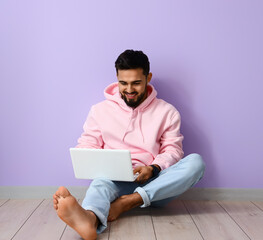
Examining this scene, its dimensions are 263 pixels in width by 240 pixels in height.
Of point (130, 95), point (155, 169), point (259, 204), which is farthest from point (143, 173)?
point (259, 204)

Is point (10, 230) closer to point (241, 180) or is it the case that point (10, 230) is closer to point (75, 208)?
point (75, 208)

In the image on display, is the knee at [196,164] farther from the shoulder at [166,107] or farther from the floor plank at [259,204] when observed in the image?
the floor plank at [259,204]

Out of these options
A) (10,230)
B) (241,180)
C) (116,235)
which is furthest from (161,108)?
(10,230)

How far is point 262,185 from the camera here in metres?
2.04

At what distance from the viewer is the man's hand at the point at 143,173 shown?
166 centimetres

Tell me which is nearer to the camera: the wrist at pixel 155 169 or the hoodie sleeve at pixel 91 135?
the wrist at pixel 155 169

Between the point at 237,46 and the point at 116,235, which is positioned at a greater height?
the point at 237,46

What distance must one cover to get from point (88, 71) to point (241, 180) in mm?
1011

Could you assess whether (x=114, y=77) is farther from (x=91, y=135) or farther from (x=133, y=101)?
(x=91, y=135)

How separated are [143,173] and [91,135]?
38 cm

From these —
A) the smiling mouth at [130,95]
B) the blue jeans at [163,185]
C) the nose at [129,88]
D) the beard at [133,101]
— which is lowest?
the blue jeans at [163,185]

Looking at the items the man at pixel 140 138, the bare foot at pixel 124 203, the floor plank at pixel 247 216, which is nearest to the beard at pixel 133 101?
the man at pixel 140 138

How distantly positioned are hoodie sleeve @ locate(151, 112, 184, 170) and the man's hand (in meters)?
0.10

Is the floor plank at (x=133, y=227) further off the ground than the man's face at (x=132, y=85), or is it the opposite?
the man's face at (x=132, y=85)
